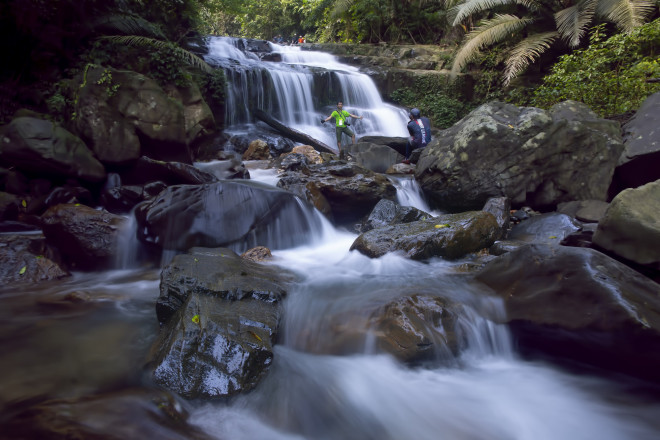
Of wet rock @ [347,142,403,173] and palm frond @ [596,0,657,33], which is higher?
palm frond @ [596,0,657,33]

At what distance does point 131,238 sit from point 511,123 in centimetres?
659

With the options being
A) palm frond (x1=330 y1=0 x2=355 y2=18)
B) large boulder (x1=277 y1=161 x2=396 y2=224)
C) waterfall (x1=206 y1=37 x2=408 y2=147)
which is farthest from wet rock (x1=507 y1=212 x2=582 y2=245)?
palm frond (x1=330 y1=0 x2=355 y2=18)

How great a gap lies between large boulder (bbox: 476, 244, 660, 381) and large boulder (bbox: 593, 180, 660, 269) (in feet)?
1.45

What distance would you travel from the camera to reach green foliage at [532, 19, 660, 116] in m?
7.69

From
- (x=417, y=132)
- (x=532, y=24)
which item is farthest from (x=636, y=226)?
(x=532, y=24)

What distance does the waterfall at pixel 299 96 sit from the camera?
11.8 m

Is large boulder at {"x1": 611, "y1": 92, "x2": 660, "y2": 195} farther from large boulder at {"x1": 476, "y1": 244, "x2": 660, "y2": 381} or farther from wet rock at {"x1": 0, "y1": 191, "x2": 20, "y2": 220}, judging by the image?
wet rock at {"x1": 0, "y1": 191, "x2": 20, "y2": 220}

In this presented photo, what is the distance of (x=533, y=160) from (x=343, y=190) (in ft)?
10.8

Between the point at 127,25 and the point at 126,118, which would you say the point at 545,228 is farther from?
the point at 127,25

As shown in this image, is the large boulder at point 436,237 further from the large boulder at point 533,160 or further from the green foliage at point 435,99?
the green foliage at point 435,99

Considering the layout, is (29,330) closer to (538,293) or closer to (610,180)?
(538,293)

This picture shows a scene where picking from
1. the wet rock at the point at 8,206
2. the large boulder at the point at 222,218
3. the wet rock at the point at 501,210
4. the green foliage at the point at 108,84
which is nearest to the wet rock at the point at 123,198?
the large boulder at the point at 222,218

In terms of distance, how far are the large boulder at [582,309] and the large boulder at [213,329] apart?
6.82ft

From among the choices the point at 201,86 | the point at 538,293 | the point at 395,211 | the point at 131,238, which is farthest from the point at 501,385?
the point at 201,86
